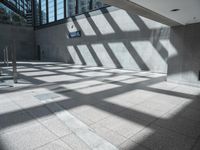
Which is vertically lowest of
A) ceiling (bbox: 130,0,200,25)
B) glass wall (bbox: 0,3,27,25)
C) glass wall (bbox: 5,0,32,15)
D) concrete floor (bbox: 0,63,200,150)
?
concrete floor (bbox: 0,63,200,150)

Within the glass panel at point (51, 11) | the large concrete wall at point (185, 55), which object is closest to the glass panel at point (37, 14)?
the glass panel at point (51, 11)

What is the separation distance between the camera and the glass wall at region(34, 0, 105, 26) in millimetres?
11552

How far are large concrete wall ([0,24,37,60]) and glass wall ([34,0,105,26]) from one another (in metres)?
1.75

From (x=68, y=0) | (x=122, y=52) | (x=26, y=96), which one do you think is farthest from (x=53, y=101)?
(x=68, y=0)

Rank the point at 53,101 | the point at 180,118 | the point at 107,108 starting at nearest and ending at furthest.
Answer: the point at 180,118, the point at 107,108, the point at 53,101

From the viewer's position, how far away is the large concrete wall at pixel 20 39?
15219 millimetres

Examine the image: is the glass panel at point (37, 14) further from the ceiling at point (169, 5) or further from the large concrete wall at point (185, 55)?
the ceiling at point (169, 5)

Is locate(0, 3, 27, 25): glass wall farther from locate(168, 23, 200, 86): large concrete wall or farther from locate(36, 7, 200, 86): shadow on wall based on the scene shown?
locate(168, 23, 200, 86): large concrete wall

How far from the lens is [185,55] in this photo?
5047 millimetres

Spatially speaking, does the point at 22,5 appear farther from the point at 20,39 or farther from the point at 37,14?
the point at 20,39

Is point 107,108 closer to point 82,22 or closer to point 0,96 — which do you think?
point 0,96

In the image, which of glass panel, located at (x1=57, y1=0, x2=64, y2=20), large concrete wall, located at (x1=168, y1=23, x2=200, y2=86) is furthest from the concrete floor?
glass panel, located at (x1=57, y1=0, x2=64, y2=20)

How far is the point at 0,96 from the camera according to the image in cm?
365

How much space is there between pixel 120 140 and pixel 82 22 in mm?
10910
